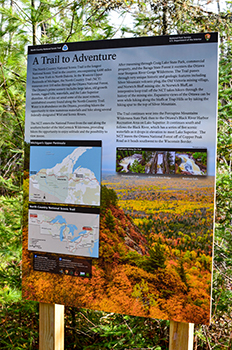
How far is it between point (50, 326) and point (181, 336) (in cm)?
89

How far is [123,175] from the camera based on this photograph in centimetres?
199

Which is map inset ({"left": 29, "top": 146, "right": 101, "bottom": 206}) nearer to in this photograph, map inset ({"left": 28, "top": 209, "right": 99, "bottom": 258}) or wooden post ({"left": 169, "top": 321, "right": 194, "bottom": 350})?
map inset ({"left": 28, "top": 209, "right": 99, "bottom": 258})

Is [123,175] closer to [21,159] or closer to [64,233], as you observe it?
[64,233]

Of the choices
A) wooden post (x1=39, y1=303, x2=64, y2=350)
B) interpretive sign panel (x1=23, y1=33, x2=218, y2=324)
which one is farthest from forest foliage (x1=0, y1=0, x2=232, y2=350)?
interpretive sign panel (x1=23, y1=33, x2=218, y2=324)

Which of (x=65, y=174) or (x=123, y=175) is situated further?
(x=65, y=174)

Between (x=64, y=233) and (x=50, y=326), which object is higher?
(x=64, y=233)

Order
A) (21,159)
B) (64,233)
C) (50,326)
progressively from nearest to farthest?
1. (64,233)
2. (50,326)
3. (21,159)

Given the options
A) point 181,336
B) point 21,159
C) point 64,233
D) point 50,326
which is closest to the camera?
point 181,336

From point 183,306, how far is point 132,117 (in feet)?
3.70

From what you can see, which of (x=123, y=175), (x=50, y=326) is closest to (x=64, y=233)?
(x=123, y=175)

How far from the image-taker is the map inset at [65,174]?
207 centimetres

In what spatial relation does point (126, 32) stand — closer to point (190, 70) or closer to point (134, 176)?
point (190, 70)

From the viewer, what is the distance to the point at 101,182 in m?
2.04

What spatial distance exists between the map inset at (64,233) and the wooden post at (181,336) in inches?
24.7
